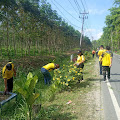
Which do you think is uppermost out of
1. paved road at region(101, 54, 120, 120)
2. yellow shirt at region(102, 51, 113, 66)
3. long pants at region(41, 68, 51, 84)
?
yellow shirt at region(102, 51, 113, 66)

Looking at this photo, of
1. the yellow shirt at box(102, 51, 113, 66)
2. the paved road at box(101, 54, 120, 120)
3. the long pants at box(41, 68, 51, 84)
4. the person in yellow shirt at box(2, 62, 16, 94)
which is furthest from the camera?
the yellow shirt at box(102, 51, 113, 66)

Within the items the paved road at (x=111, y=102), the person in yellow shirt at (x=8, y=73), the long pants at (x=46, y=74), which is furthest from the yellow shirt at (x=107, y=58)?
the person in yellow shirt at (x=8, y=73)

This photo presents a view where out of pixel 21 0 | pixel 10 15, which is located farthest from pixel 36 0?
pixel 10 15

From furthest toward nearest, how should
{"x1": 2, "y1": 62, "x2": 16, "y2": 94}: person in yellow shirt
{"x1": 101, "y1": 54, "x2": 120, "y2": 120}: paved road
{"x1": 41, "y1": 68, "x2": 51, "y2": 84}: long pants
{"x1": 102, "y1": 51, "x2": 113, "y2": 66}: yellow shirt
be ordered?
{"x1": 102, "y1": 51, "x2": 113, "y2": 66}: yellow shirt < {"x1": 41, "y1": 68, "x2": 51, "y2": 84}: long pants < {"x1": 2, "y1": 62, "x2": 16, "y2": 94}: person in yellow shirt < {"x1": 101, "y1": 54, "x2": 120, "y2": 120}: paved road

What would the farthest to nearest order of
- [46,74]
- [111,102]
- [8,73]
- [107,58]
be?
1. [107,58]
2. [46,74]
3. [8,73]
4. [111,102]

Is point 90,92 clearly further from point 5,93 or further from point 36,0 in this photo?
point 36,0

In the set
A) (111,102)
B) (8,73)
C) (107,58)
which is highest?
(107,58)

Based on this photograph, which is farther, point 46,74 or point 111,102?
point 46,74

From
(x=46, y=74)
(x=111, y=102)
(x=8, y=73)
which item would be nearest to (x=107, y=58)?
(x=111, y=102)

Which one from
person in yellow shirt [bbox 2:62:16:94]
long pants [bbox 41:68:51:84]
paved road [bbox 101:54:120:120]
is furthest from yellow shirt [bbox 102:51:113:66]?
person in yellow shirt [bbox 2:62:16:94]

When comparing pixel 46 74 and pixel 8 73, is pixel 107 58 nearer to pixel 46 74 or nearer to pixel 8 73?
pixel 46 74

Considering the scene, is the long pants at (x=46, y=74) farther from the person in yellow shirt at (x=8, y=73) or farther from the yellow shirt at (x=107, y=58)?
the yellow shirt at (x=107, y=58)

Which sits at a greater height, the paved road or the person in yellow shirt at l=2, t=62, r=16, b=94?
the person in yellow shirt at l=2, t=62, r=16, b=94

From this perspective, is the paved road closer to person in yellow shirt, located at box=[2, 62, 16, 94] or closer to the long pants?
the long pants
